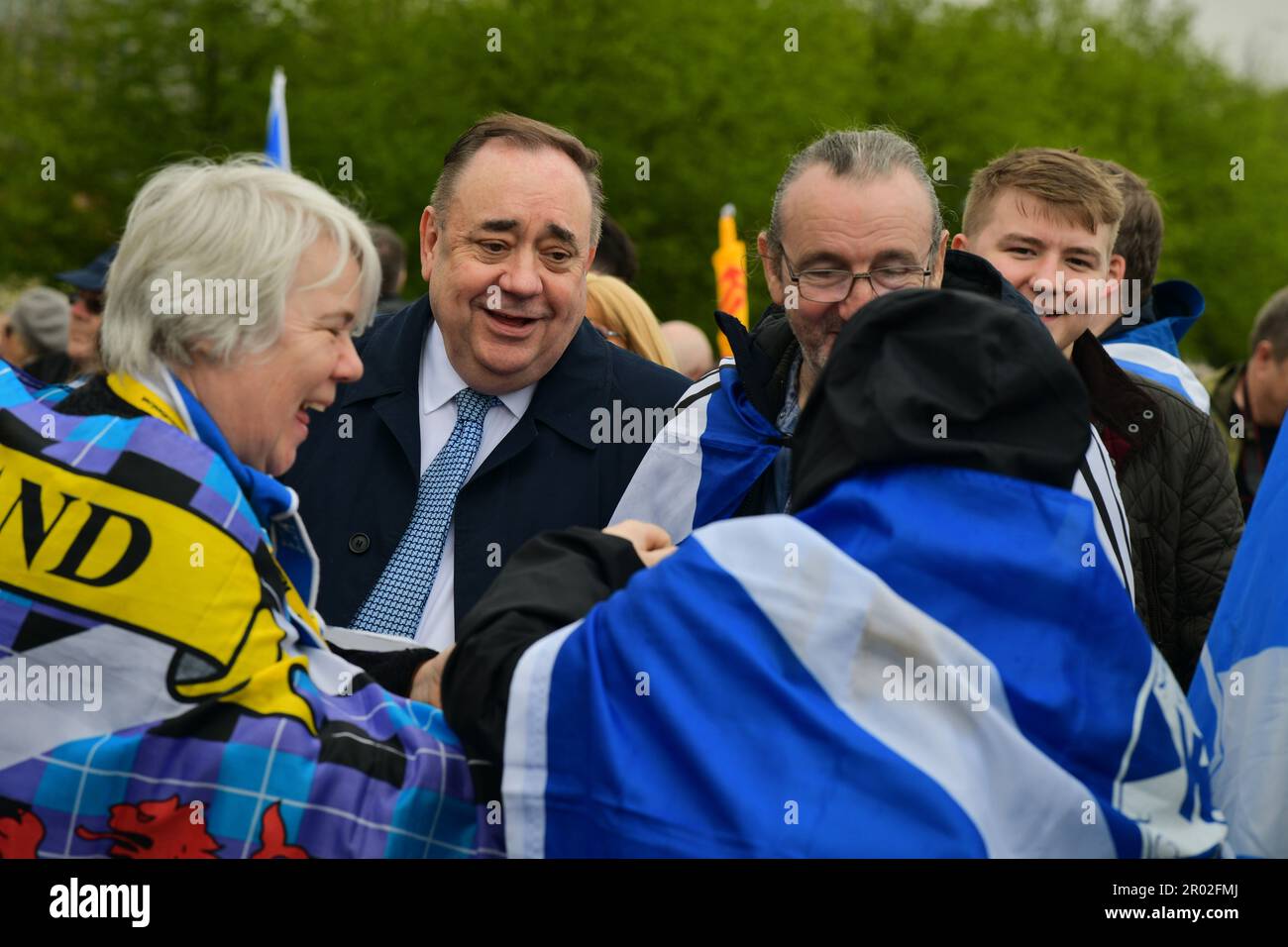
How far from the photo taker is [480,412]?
13.7 feet

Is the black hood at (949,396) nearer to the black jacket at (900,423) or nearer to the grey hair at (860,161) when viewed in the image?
→ the black jacket at (900,423)

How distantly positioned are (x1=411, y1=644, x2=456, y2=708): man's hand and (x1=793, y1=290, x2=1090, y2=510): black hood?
843 mm

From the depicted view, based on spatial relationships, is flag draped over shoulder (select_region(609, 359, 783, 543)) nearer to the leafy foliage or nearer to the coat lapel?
the coat lapel

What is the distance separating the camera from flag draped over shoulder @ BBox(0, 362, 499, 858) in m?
2.54

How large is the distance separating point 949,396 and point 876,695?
459 mm

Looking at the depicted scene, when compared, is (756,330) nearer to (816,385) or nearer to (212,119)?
(816,385)

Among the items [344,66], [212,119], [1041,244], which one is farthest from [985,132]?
[1041,244]

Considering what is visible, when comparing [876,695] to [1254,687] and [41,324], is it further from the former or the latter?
[41,324]

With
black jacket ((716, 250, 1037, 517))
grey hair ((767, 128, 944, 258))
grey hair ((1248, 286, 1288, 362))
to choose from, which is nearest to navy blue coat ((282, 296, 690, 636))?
black jacket ((716, 250, 1037, 517))

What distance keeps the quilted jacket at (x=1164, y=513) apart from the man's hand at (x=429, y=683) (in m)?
1.84

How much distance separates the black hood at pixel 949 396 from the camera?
2412 millimetres

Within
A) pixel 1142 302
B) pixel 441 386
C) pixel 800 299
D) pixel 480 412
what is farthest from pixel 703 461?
pixel 1142 302

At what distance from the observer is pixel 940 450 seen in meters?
2.39
